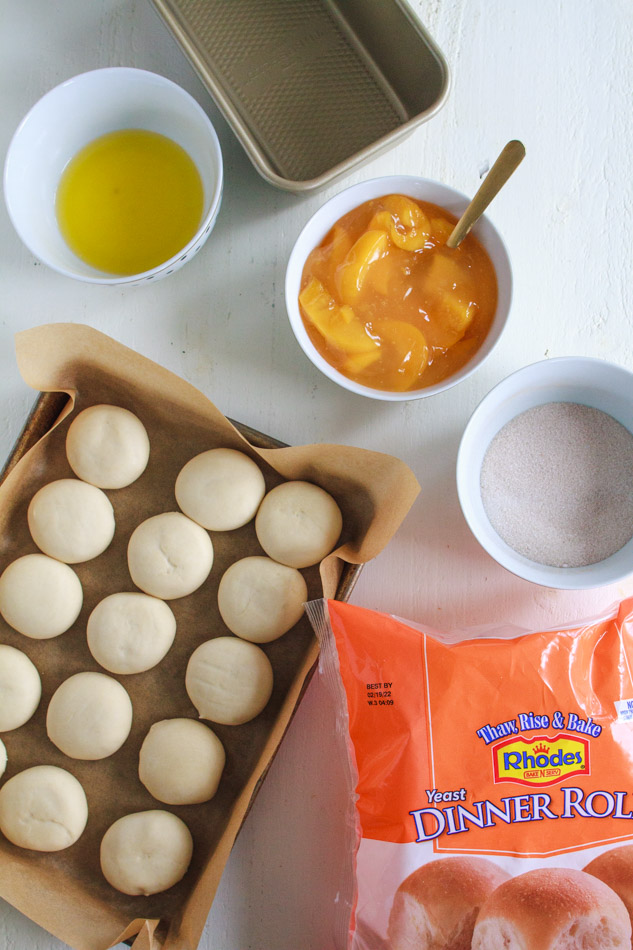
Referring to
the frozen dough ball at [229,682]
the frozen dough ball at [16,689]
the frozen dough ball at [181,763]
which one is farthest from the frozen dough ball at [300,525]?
the frozen dough ball at [16,689]

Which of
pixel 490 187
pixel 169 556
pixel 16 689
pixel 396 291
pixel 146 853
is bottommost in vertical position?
pixel 146 853

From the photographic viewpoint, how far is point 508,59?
996 millimetres

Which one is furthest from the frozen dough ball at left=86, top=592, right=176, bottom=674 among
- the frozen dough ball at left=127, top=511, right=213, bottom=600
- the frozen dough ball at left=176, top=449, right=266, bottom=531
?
the frozen dough ball at left=176, top=449, right=266, bottom=531

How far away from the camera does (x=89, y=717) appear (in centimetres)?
85

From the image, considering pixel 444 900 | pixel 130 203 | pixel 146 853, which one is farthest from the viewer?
pixel 130 203

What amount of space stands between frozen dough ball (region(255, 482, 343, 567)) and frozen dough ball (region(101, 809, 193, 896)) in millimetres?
342

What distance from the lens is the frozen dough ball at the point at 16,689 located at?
2.83 ft

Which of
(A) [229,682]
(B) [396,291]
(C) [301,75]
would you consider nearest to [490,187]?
(B) [396,291]

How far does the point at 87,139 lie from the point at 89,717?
74 cm

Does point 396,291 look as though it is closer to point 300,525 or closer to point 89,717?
point 300,525

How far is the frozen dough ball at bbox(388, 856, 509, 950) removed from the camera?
688 mm

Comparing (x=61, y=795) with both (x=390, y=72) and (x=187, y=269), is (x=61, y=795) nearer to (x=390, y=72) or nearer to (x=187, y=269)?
(x=187, y=269)

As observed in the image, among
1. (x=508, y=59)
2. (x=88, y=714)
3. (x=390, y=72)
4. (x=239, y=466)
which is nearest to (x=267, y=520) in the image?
(x=239, y=466)

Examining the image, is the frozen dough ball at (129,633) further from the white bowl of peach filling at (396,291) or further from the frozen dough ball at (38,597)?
the white bowl of peach filling at (396,291)
